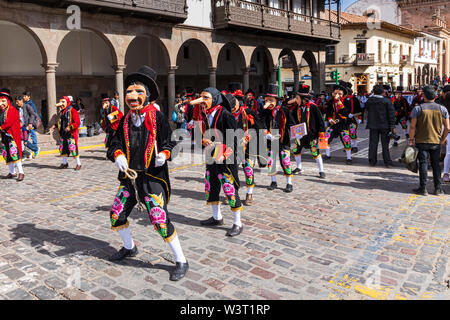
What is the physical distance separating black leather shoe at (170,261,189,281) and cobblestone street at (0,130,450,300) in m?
0.08

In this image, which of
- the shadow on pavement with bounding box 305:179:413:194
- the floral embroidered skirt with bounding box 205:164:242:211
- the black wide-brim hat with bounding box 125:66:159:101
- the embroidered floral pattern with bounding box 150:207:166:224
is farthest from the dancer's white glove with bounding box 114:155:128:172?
the shadow on pavement with bounding box 305:179:413:194

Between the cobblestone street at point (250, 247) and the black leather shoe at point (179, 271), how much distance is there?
0.08m

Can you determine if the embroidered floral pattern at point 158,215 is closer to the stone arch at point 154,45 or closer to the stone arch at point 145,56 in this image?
the stone arch at point 154,45

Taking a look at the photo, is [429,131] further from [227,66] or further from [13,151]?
[227,66]

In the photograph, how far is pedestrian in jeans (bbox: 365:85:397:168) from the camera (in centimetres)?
1034

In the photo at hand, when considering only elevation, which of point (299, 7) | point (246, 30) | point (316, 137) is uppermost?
point (299, 7)

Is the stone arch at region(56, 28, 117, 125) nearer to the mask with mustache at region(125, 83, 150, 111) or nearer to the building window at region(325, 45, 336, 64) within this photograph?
the mask with mustache at region(125, 83, 150, 111)

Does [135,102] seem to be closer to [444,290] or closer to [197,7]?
[444,290]

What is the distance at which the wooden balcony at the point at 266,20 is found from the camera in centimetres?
2068

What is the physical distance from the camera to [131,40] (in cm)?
1825

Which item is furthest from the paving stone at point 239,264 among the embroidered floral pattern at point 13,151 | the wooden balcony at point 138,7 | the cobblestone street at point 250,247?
the wooden balcony at point 138,7

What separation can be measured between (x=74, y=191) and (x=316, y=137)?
16.0 feet
